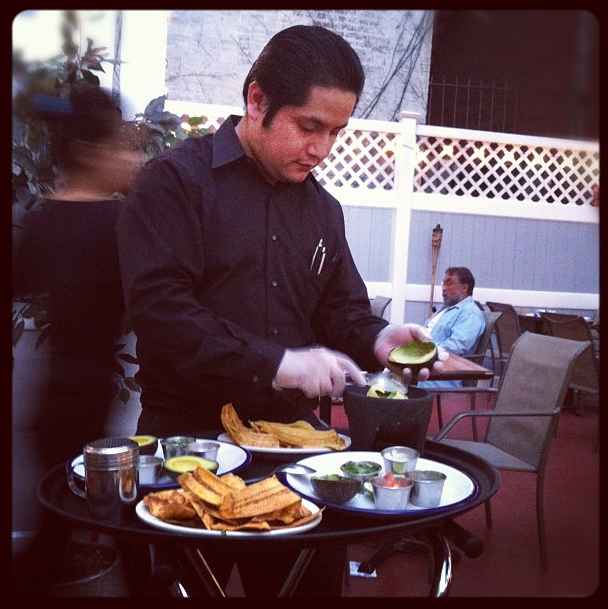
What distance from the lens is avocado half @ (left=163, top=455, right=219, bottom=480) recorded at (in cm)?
108

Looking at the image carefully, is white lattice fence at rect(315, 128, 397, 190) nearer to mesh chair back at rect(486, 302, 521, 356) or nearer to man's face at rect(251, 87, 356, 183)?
mesh chair back at rect(486, 302, 521, 356)

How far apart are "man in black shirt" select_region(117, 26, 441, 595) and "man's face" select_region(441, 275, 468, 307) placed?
346 cm

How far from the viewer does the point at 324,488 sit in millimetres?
1013

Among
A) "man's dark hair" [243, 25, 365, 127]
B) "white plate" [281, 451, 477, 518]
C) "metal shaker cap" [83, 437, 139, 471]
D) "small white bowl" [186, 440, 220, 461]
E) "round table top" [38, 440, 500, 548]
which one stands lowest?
"round table top" [38, 440, 500, 548]

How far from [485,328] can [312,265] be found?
135 inches

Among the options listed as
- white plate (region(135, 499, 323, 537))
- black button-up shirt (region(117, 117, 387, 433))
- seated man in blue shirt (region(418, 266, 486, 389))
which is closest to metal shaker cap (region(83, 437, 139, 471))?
white plate (region(135, 499, 323, 537))

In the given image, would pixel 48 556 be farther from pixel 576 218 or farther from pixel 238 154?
pixel 576 218

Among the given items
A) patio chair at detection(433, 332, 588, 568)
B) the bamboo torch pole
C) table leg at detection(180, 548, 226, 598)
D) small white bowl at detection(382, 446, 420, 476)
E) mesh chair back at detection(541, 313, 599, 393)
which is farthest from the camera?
the bamboo torch pole

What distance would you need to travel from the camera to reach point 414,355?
1.41 m

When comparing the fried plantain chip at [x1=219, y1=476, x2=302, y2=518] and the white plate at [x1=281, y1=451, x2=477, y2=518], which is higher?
the fried plantain chip at [x1=219, y1=476, x2=302, y2=518]

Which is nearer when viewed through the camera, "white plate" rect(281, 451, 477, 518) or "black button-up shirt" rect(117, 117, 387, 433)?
"white plate" rect(281, 451, 477, 518)

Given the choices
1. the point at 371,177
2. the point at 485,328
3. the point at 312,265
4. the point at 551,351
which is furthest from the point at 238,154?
the point at 371,177

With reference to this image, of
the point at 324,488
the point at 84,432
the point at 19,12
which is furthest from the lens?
the point at 84,432

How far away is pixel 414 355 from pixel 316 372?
30cm
